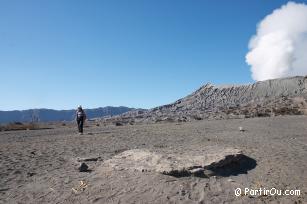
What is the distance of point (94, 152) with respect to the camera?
15.8 m

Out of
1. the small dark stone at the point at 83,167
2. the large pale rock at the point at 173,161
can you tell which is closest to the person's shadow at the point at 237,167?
the large pale rock at the point at 173,161

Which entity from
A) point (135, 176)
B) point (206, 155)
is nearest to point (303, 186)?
point (206, 155)

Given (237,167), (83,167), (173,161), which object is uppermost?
(173,161)

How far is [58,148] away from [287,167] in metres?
9.19

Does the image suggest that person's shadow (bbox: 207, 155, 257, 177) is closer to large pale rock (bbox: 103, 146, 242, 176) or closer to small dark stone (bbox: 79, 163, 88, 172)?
large pale rock (bbox: 103, 146, 242, 176)

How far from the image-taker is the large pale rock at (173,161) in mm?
11183

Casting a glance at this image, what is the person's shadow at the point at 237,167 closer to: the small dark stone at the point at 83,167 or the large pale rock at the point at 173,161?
the large pale rock at the point at 173,161

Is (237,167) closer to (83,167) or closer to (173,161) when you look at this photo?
(173,161)

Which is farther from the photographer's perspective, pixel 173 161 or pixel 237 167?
pixel 237 167

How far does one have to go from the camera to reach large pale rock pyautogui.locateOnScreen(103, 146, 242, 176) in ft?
36.7

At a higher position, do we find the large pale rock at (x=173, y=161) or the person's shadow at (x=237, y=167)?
the large pale rock at (x=173, y=161)

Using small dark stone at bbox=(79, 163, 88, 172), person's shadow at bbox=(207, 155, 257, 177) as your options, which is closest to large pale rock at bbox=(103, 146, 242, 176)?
person's shadow at bbox=(207, 155, 257, 177)

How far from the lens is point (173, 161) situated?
11938 mm

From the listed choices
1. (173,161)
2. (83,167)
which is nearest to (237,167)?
(173,161)
